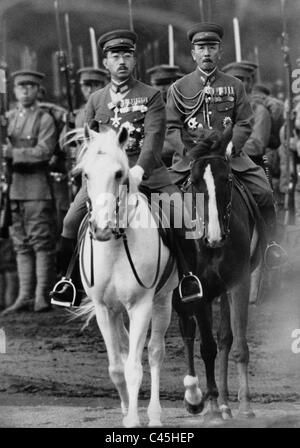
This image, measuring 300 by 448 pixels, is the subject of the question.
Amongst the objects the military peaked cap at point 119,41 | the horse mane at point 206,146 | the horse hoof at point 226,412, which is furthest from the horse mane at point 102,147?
the horse hoof at point 226,412

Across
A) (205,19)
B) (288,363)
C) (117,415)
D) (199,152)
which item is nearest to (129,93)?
(199,152)

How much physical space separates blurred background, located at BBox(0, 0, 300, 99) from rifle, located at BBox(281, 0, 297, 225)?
90 millimetres

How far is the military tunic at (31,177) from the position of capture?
52.0ft

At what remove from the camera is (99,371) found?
43.4 feet

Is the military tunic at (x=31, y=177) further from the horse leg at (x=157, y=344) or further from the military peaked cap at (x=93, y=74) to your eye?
the horse leg at (x=157, y=344)

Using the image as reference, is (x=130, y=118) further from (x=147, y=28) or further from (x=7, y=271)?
(x=7, y=271)

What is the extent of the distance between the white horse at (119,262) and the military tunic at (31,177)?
5.59 m

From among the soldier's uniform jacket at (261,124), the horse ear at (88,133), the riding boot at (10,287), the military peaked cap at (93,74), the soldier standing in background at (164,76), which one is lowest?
Result: the riding boot at (10,287)

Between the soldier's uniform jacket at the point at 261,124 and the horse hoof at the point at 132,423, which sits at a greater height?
the soldier's uniform jacket at the point at 261,124

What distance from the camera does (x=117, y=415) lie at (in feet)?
36.2

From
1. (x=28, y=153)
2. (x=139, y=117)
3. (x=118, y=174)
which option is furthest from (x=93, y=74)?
(x=118, y=174)

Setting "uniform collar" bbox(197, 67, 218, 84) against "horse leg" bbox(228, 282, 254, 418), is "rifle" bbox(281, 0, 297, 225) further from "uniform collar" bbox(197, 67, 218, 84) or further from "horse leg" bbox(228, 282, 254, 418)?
"horse leg" bbox(228, 282, 254, 418)

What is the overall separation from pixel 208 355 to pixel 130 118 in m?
1.66

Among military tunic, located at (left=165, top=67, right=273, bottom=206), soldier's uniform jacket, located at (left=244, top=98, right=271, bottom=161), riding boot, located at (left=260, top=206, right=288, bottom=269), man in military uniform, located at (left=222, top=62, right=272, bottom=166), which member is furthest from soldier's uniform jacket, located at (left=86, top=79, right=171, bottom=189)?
soldier's uniform jacket, located at (left=244, top=98, right=271, bottom=161)
